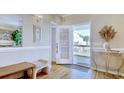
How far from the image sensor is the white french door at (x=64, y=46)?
1.69 metres

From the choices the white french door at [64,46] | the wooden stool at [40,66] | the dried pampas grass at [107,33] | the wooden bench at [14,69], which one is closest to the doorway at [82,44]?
the white french door at [64,46]

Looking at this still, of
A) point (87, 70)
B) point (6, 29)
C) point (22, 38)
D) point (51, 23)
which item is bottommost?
point (87, 70)

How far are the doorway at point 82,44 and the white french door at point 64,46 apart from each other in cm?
7

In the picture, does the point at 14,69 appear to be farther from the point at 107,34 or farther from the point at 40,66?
the point at 107,34

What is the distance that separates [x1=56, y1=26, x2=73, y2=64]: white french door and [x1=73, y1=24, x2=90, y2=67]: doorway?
66mm

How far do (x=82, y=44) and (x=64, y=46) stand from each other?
0.26 m

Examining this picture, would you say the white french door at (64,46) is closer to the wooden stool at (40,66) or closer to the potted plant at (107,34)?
the wooden stool at (40,66)

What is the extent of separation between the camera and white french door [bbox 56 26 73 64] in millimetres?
1688

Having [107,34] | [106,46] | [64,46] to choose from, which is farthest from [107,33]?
[64,46]

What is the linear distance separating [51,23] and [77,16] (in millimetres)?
354

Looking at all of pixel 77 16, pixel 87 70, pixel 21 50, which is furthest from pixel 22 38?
pixel 87 70

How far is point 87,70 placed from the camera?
62.8 inches

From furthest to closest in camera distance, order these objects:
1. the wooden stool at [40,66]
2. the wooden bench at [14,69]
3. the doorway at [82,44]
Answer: the doorway at [82,44] < the wooden stool at [40,66] < the wooden bench at [14,69]
